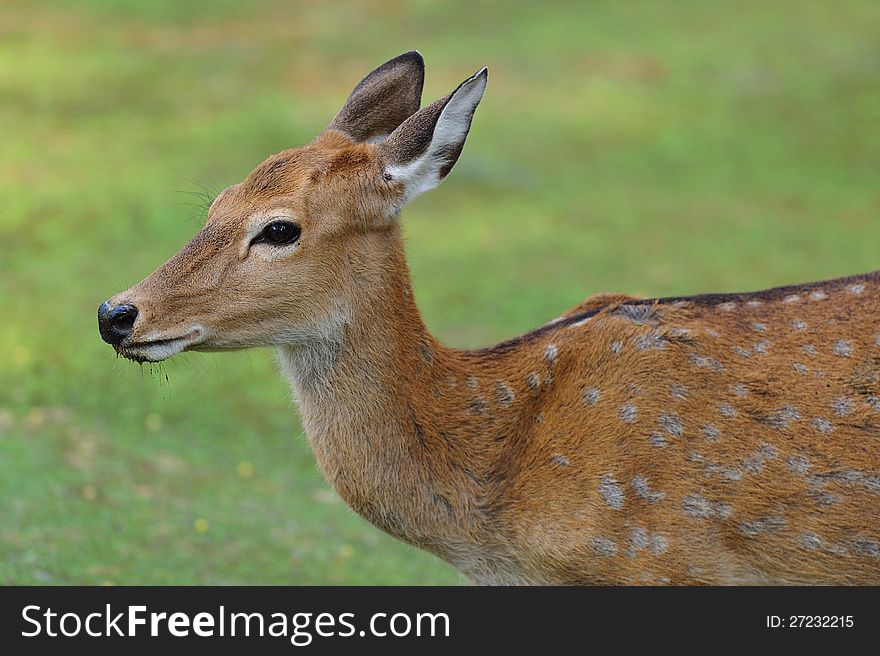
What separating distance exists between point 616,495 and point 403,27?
1520 centimetres

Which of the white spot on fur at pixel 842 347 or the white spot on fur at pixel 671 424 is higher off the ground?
the white spot on fur at pixel 842 347

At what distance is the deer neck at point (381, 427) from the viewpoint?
16.6ft

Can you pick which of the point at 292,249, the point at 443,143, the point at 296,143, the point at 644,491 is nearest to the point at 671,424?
the point at 644,491

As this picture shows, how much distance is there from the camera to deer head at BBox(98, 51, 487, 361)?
15.7 feet

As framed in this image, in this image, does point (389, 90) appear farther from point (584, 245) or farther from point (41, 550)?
point (584, 245)

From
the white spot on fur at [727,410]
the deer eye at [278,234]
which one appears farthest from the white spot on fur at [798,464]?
the deer eye at [278,234]

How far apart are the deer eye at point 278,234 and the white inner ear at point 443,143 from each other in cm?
43

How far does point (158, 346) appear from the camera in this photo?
188 inches

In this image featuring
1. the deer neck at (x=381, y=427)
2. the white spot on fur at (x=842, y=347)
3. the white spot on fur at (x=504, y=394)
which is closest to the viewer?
the white spot on fur at (x=842, y=347)

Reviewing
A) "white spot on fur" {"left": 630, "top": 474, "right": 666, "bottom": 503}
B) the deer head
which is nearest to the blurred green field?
the deer head

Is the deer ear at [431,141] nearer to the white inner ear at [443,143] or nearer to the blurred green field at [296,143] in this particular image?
the white inner ear at [443,143]

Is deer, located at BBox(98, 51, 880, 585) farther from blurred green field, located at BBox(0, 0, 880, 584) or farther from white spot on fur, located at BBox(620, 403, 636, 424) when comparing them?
blurred green field, located at BBox(0, 0, 880, 584)

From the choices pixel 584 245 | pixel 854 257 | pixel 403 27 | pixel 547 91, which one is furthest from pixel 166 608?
pixel 403 27

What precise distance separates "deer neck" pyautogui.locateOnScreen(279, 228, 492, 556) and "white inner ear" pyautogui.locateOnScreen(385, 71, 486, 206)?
0.29 m
